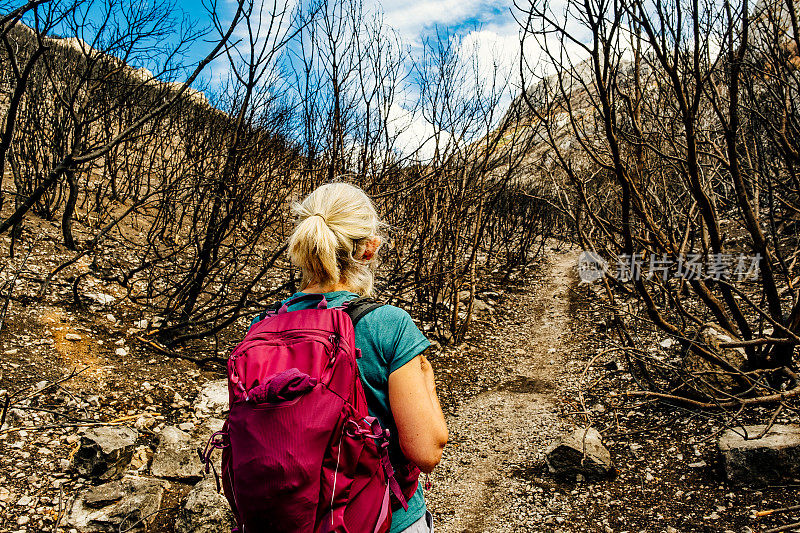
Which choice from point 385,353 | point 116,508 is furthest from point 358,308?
point 116,508

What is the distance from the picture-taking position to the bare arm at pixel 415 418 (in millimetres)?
1157

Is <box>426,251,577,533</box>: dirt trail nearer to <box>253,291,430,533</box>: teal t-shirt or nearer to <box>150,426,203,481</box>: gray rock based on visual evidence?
<box>150,426,203,481</box>: gray rock

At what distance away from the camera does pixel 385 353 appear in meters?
1.18

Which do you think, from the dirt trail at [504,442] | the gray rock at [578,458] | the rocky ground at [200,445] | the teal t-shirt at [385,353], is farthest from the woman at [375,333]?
the gray rock at [578,458]

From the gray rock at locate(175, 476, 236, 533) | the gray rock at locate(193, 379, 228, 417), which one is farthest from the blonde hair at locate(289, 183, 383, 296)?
the gray rock at locate(193, 379, 228, 417)

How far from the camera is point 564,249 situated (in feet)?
45.3

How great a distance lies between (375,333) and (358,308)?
8 cm

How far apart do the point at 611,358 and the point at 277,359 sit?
500 centimetres

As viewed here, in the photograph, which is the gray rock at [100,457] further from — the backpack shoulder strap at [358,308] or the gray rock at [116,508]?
the backpack shoulder strap at [358,308]

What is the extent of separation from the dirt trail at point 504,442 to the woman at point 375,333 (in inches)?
84.2

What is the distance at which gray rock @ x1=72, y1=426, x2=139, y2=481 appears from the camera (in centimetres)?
274

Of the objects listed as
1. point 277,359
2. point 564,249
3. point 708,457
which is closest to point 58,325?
point 277,359

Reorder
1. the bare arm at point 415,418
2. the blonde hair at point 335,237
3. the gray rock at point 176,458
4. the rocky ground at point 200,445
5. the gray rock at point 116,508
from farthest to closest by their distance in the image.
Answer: the gray rock at point 176,458 < the rocky ground at point 200,445 < the gray rock at point 116,508 < the blonde hair at point 335,237 < the bare arm at point 415,418

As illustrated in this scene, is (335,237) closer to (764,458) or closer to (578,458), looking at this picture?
(578,458)
